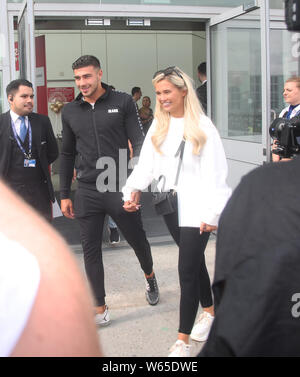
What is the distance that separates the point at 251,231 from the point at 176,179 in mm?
2229

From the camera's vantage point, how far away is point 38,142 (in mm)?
4387

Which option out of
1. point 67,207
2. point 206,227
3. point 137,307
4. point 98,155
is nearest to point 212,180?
point 206,227

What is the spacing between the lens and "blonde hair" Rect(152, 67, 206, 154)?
10.4 feet

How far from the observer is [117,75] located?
14.8m

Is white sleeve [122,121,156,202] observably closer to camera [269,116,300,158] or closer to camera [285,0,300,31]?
camera [269,116,300,158]

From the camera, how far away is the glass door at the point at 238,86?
591 centimetres

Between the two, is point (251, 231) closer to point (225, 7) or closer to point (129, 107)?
point (129, 107)

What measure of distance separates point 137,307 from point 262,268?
3351 millimetres

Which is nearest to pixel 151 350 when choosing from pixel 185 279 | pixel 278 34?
pixel 185 279

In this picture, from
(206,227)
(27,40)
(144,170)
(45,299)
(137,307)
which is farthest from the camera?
(27,40)

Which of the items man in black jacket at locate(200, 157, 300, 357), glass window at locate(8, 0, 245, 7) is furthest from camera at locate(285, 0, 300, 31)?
glass window at locate(8, 0, 245, 7)

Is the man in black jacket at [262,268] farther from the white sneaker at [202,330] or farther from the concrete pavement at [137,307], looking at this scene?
the white sneaker at [202,330]

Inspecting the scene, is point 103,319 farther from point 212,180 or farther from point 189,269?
point 212,180

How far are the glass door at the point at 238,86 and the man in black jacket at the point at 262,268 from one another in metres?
4.48
